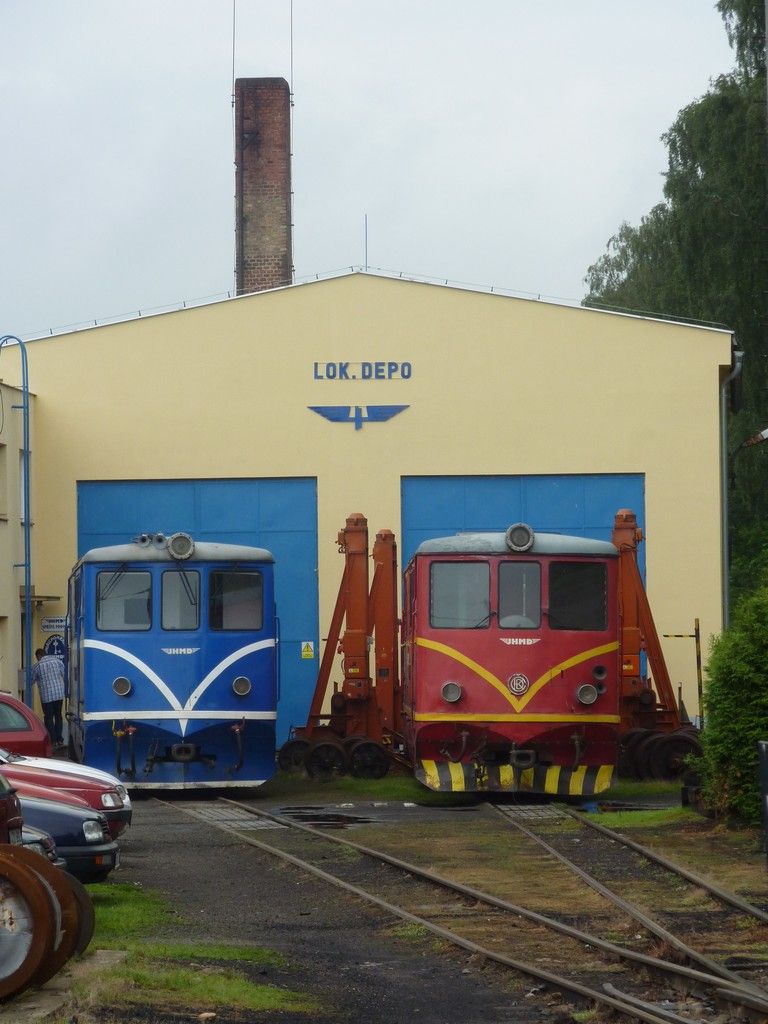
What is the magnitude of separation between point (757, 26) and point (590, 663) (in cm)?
2675

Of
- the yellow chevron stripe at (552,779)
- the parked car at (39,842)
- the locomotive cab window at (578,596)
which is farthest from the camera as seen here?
the locomotive cab window at (578,596)

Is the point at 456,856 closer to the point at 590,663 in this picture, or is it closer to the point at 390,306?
the point at 590,663

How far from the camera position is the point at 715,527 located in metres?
30.5

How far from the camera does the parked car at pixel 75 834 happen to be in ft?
38.7

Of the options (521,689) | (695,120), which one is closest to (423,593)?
(521,689)

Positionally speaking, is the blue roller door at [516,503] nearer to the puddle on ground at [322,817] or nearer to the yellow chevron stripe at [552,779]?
the puddle on ground at [322,817]

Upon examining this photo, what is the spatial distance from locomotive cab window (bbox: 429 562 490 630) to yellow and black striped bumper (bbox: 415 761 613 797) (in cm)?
161

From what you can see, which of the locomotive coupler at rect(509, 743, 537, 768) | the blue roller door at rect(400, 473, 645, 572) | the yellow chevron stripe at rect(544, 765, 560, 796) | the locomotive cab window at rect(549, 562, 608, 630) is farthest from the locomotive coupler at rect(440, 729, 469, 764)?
the blue roller door at rect(400, 473, 645, 572)

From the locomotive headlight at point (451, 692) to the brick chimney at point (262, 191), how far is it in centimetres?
2229

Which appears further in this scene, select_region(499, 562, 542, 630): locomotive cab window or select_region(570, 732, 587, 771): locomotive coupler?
select_region(499, 562, 542, 630): locomotive cab window

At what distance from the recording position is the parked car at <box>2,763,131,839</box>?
13055mm

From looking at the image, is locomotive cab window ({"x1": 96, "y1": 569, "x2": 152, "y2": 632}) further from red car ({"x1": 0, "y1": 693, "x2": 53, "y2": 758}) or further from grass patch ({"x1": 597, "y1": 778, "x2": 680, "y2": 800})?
grass patch ({"x1": 597, "y1": 778, "x2": 680, "y2": 800})

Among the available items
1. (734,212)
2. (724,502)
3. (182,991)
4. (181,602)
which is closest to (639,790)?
(181,602)

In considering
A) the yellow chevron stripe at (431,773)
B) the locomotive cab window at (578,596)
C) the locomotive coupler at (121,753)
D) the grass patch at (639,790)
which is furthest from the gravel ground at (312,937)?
the grass patch at (639,790)
